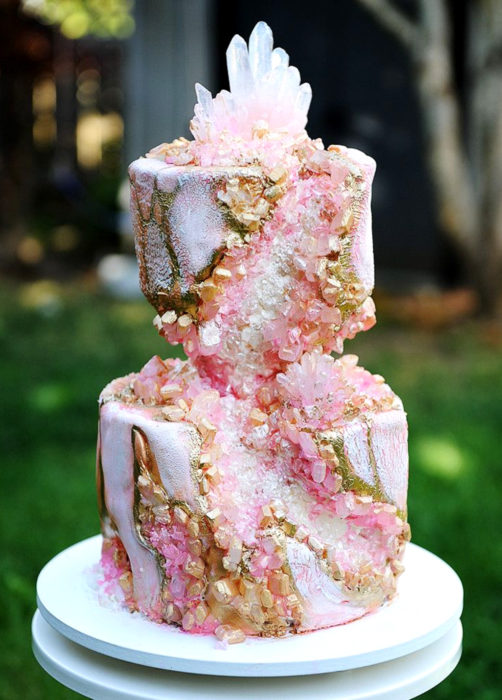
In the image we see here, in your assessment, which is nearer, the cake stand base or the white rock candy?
the cake stand base

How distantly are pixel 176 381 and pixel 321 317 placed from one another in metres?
0.26

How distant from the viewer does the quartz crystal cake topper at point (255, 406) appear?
1.61m

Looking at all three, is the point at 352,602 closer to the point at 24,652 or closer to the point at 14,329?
the point at 24,652

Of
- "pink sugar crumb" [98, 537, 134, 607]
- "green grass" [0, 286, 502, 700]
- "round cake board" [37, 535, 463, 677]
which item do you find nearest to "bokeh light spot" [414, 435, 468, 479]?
"green grass" [0, 286, 502, 700]

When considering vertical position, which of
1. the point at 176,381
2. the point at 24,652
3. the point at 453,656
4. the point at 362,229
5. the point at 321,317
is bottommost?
the point at 24,652

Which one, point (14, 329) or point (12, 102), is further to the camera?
point (12, 102)

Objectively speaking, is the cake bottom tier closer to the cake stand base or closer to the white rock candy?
the cake stand base

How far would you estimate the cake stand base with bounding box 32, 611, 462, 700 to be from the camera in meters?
1.48

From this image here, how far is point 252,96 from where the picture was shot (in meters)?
1.69

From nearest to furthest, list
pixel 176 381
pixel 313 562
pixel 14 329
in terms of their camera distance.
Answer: pixel 313 562 < pixel 176 381 < pixel 14 329

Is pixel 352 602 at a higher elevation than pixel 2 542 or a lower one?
higher

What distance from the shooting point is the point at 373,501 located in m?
1.65

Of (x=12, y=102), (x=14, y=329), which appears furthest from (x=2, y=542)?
(x=12, y=102)

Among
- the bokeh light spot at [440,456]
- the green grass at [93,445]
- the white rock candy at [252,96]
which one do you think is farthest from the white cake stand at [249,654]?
the bokeh light spot at [440,456]
